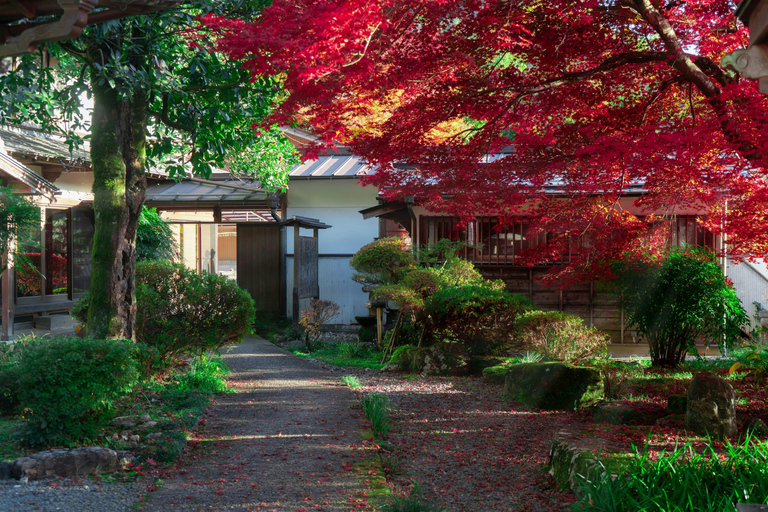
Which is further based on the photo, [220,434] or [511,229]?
[511,229]

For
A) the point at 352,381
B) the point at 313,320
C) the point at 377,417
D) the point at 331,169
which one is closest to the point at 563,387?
the point at 377,417

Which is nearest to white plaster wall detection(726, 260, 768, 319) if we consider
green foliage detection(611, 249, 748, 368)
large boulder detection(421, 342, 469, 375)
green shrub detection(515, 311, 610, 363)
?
green foliage detection(611, 249, 748, 368)

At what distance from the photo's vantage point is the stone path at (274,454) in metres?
4.29

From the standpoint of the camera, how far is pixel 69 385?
16.5ft

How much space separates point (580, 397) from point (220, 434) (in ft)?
14.4

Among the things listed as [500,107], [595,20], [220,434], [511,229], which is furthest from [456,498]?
[511,229]

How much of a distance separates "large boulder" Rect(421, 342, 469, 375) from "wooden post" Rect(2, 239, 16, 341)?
6971 mm

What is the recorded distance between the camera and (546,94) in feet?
21.5

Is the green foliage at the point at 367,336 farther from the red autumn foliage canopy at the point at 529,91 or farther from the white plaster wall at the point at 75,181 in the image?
the white plaster wall at the point at 75,181

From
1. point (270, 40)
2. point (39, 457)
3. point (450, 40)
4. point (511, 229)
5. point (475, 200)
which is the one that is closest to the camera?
point (39, 457)

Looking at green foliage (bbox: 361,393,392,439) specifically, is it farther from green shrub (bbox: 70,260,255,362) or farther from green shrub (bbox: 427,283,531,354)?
green shrub (bbox: 427,283,531,354)

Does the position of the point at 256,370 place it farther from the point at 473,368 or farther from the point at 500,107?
the point at 500,107

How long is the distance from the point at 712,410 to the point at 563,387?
239 centimetres

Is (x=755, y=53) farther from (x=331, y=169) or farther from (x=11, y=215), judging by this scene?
(x=331, y=169)
